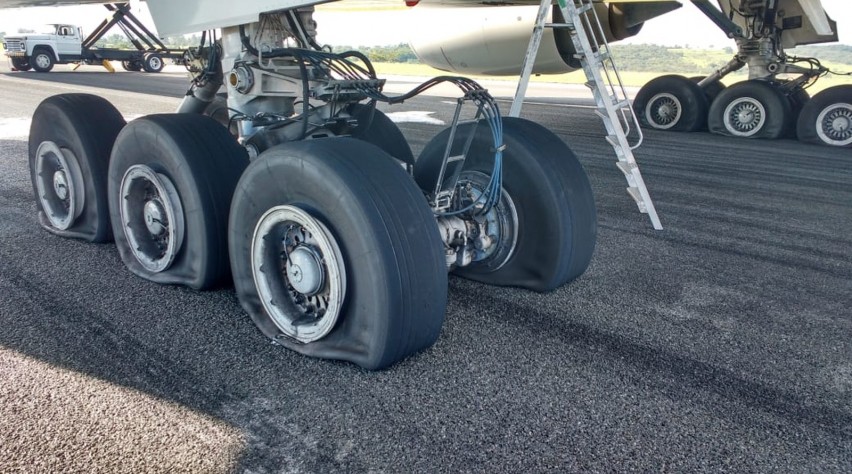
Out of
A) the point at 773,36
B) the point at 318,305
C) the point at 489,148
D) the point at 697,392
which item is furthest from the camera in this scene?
the point at 773,36

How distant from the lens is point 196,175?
2.94 metres

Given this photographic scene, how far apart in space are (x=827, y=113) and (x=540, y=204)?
7457 mm

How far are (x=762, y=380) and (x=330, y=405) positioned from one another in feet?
4.96

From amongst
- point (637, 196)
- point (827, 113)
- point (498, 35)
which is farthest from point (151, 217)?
point (827, 113)

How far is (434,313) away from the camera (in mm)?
2410

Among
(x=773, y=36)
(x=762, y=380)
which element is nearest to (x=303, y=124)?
(x=762, y=380)

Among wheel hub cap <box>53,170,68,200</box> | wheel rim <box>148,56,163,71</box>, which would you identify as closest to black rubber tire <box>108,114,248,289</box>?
wheel hub cap <box>53,170,68,200</box>

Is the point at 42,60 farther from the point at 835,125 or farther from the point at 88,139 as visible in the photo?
the point at 835,125

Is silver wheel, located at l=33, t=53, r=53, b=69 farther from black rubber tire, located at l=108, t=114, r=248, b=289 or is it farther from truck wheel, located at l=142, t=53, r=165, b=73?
black rubber tire, located at l=108, t=114, r=248, b=289

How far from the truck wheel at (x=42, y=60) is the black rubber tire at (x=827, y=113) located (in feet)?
65.9

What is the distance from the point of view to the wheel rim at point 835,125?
28.3 ft

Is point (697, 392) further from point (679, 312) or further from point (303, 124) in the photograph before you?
point (303, 124)

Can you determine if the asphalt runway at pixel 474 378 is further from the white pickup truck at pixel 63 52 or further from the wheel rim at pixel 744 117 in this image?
the white pickup truck at pixel 63 52

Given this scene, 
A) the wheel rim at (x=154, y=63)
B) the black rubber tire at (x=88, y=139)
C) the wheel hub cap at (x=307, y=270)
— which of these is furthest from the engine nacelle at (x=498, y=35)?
the wheel rim at (x=154, y=63)
